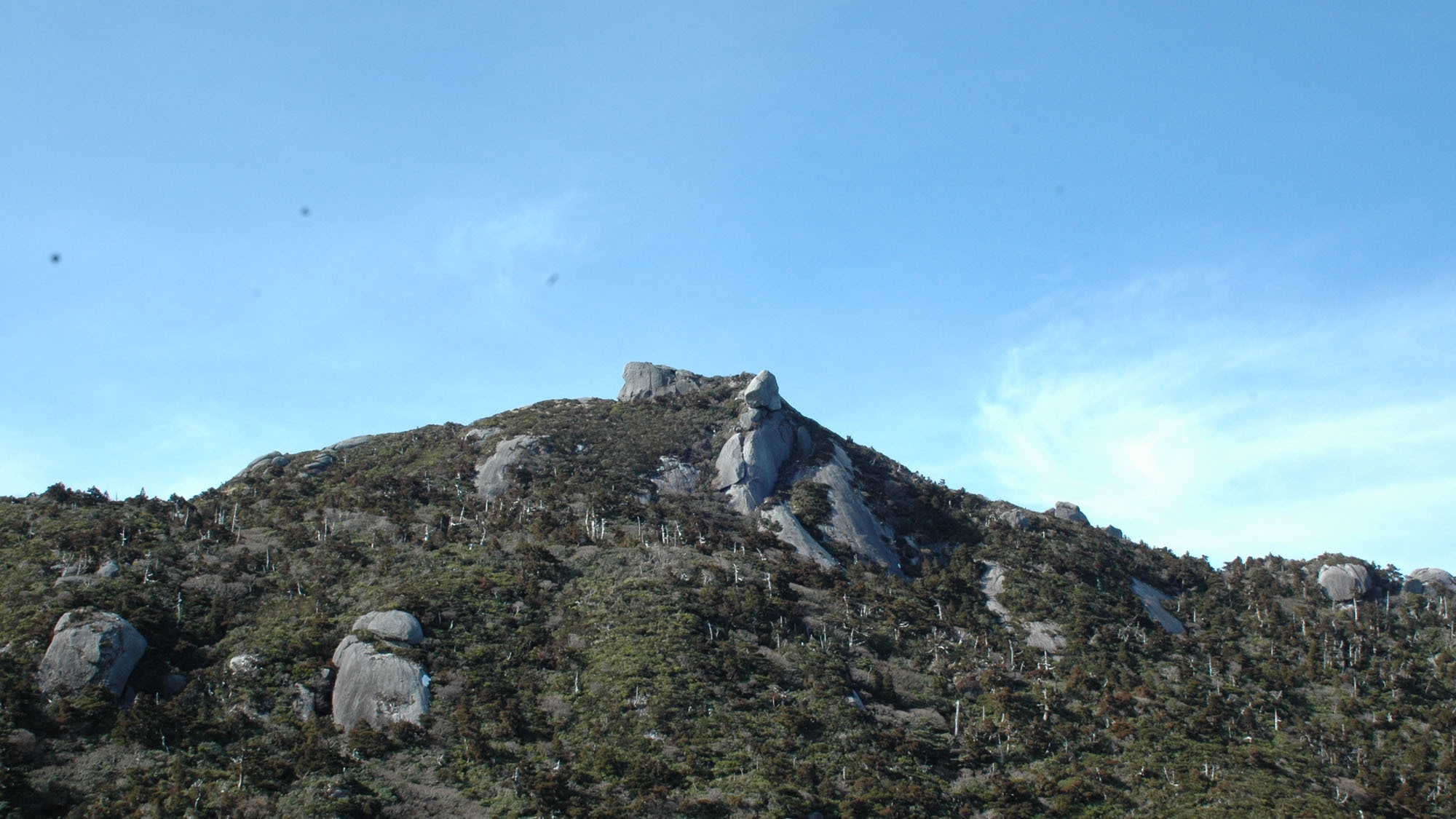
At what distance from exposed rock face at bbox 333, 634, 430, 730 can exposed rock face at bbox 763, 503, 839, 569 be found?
1409 inches

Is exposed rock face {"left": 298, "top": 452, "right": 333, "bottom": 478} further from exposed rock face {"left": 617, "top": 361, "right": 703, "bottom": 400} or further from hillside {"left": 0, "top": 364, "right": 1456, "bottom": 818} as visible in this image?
exposed rock face {"left": 617, "top": 361, "right": 703, "bottom": 400}

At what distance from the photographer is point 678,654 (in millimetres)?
59781

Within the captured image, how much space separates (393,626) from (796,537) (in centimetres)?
3672

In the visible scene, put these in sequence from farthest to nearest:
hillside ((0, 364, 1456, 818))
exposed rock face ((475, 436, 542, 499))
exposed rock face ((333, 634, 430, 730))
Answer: exposed rock face ((475, 436, 542, 499)), exposed rock face ((333, 634, 430, 730)), hillside ((0, 364, 1456, 818))

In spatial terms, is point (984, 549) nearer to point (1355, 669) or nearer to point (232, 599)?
point (1355, 669)

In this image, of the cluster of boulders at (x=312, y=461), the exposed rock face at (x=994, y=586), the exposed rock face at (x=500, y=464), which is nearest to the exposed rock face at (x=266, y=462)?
the cluster of boulders at (x=312, y=461)

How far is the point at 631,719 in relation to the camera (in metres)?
53.7

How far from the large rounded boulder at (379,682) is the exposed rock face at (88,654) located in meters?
11.4

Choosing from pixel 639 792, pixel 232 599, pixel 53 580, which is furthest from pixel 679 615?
pixel 53 580

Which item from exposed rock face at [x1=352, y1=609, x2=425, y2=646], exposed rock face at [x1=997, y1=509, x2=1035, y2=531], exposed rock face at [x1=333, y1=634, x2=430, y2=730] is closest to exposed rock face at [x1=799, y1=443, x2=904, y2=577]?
exposed rock face at [x1=997, y1=509, x2=1035, y2=531]

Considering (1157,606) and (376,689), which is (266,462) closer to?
(376,689)

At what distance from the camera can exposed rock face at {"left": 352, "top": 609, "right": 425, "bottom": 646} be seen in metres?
58.3

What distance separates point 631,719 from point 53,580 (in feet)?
134

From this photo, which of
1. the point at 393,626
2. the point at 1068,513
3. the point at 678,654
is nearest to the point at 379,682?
the point at 393,626
